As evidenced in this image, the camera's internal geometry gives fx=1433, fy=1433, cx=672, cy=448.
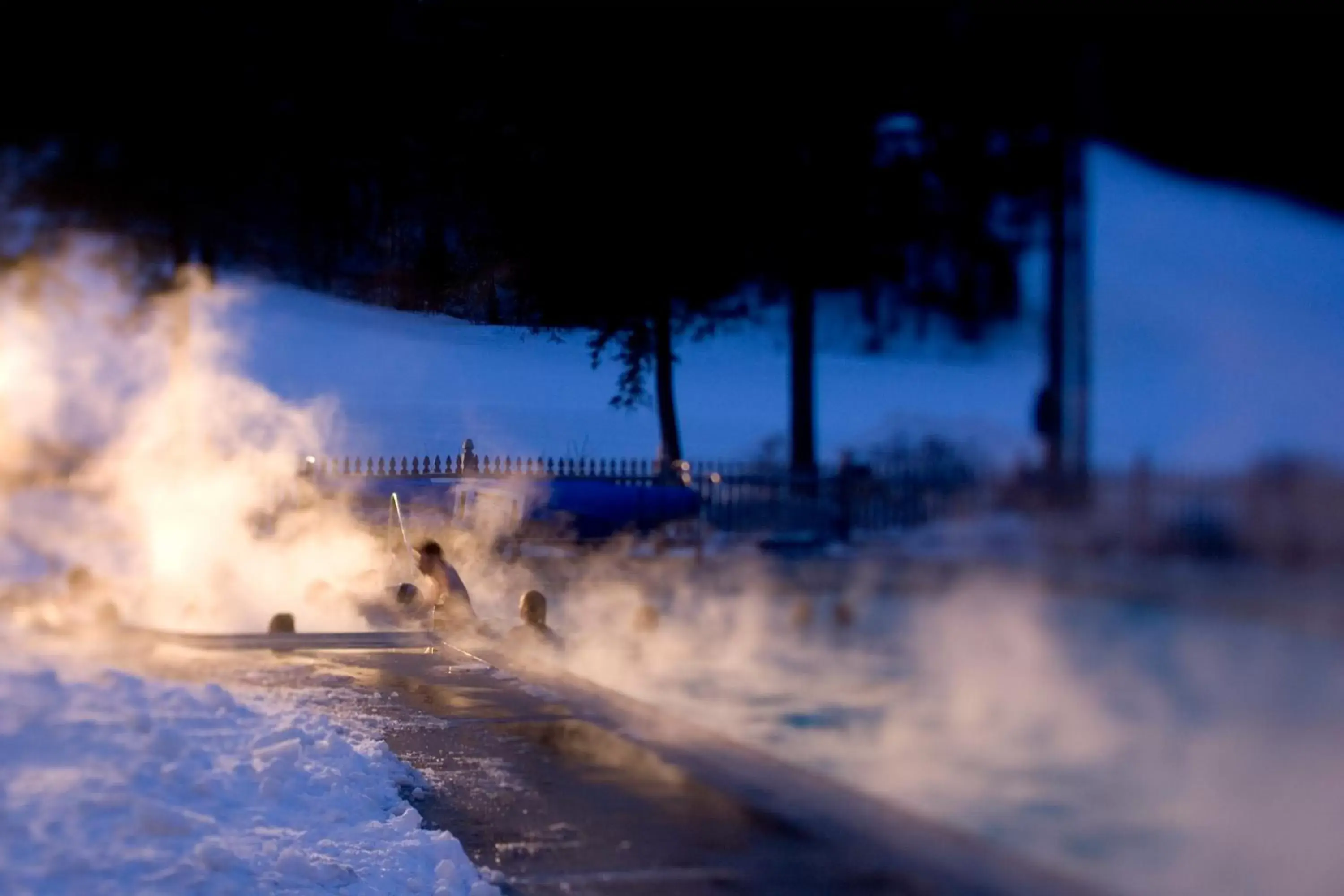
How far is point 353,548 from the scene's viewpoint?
1352cm

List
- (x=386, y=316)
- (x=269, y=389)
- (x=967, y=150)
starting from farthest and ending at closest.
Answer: (x=269, y=389) → (x=386, y=316) → (x=967, y=150)

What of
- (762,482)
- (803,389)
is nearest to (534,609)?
(762,482)

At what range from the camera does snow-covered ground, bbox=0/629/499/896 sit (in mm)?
4352

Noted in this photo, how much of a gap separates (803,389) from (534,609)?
5.96 meters

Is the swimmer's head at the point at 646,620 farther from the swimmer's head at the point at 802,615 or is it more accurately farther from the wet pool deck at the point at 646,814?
the wet pool deck at the point at 646,814

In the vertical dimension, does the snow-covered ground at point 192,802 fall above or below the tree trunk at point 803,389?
below

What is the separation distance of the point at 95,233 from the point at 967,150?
10.1 metres

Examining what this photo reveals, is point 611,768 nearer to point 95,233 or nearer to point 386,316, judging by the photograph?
point 386,316

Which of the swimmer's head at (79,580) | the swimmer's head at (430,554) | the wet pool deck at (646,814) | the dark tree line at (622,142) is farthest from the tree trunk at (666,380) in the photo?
the swimmer's head at (79,580)

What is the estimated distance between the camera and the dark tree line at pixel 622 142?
13.9 feet

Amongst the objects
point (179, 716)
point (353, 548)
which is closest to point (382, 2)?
point (179, 716)

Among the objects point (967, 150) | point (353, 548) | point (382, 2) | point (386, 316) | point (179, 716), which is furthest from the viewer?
point (353, 548)

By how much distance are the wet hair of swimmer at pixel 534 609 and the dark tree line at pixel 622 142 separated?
3.19 m

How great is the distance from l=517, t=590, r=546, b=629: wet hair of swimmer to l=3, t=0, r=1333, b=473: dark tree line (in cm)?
319
